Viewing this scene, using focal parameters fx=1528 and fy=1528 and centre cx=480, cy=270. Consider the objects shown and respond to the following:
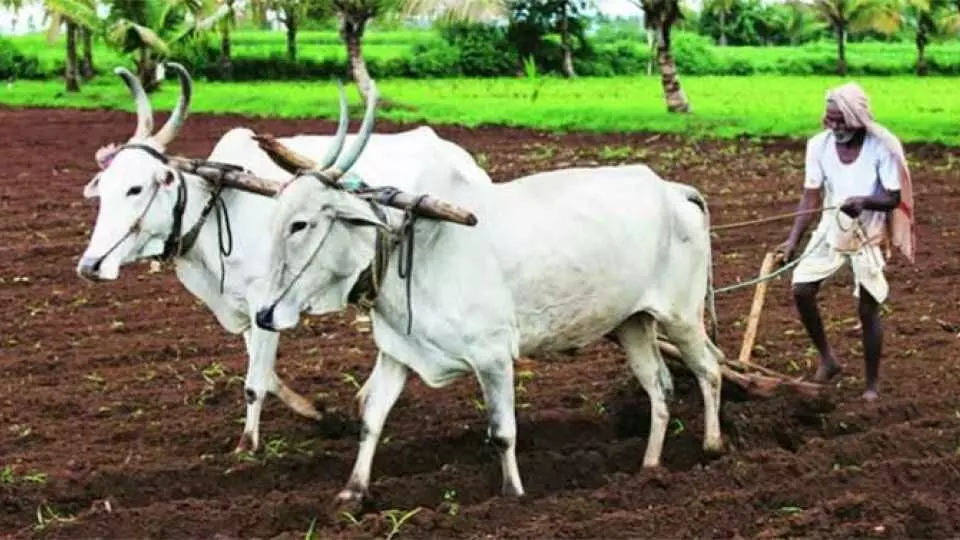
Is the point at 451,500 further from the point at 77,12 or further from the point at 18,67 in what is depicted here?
the point at 18,67

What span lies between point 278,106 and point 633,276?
2547cm

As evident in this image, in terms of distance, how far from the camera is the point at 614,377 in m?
8.96

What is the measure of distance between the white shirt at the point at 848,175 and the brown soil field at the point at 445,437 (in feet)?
3.24

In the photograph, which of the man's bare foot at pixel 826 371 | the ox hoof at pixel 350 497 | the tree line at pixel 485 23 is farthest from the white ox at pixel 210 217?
the tree line at pixel 485 23

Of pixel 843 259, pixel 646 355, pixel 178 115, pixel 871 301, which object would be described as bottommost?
pixel 646 355

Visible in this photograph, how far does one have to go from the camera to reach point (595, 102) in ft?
110

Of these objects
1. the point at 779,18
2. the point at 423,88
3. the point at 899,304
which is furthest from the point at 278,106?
the point at 779,18

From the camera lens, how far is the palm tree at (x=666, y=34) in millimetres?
27391

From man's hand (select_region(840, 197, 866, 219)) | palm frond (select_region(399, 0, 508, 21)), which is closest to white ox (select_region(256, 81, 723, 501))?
man's hand (select_region(840, 197, 866, 219))

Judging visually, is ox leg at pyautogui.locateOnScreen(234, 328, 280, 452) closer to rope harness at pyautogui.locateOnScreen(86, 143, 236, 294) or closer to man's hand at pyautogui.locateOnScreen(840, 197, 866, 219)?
rope harness at pyautogui.locateOnScreen(86, 143, 236, 294)

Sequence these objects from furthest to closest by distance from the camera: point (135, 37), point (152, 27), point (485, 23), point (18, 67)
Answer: point (18, 67), point (485, 23), point (152, 27), point (135, 37)

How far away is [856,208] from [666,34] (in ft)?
67.3

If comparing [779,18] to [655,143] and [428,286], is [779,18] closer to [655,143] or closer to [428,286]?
[655,143]

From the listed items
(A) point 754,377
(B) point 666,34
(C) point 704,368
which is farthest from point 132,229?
(B) point 666,34
